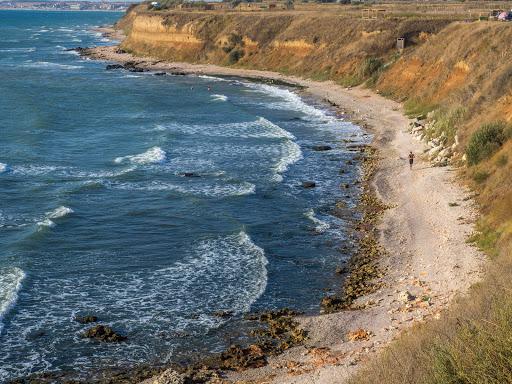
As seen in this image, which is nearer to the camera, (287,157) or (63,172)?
(63,172)

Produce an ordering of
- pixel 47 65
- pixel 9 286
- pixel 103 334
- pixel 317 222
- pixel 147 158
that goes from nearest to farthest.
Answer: pixel 103 334
pixel 9 286
pixel 317 222
pixel 147 158
pixel 47 65

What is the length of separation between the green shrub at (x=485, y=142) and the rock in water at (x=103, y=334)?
66.6 ft

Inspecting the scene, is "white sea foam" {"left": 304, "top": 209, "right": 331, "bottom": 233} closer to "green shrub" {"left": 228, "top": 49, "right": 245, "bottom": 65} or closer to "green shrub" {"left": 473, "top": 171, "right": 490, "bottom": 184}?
"green shrub" {"left": 473, "top": 171, "right": 490, "bottom": 184}

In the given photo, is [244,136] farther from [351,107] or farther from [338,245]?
[338,245]

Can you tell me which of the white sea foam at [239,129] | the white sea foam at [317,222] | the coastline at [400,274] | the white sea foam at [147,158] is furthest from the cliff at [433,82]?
the white sea foam at [147,158]

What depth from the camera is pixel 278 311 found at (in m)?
22.9

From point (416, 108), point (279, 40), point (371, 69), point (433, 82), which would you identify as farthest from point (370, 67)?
point (279, 40)

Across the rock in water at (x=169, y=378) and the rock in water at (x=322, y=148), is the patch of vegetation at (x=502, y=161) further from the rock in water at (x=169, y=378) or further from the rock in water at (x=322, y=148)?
the rock in water at (x=169, y=378)

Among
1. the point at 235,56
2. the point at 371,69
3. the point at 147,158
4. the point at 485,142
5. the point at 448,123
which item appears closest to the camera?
the point at 485,142

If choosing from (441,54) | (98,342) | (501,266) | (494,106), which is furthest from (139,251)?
(441,54)

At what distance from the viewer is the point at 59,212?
3216cm

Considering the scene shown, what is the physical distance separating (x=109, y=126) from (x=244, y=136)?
34.3 ft

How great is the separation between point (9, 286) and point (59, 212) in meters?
7.92

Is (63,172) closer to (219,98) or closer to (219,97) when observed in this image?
(219,98)
